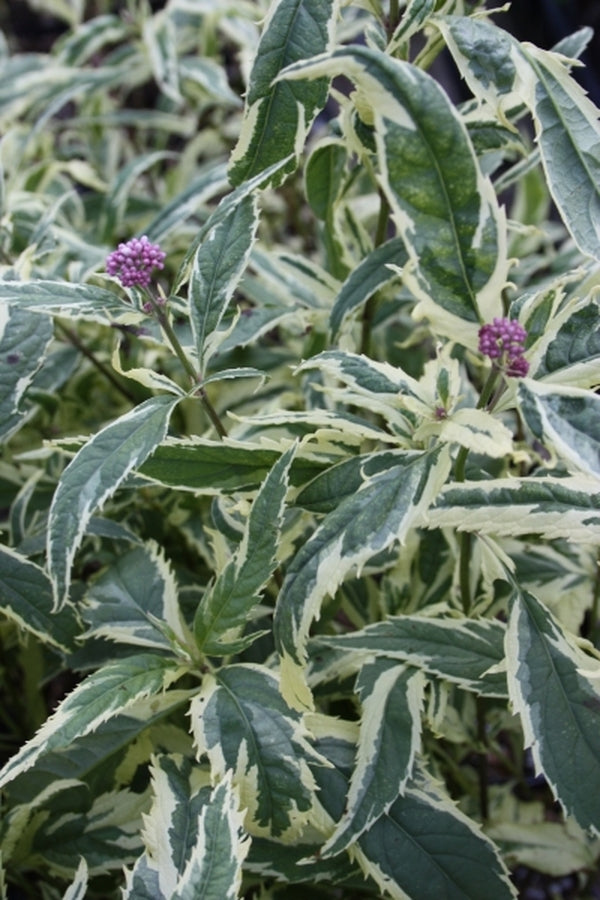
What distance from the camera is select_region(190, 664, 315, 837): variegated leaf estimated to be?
704mm

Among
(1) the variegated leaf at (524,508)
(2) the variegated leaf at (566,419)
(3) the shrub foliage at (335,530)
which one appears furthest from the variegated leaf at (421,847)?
(2) the variegated leaf at (566,419)

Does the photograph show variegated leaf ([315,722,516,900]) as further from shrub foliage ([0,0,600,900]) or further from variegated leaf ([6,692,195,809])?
variegated leaf ([6,692,195,809])

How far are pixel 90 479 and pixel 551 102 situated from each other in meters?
0.46

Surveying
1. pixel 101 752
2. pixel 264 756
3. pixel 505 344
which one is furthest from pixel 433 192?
pixel 101 752

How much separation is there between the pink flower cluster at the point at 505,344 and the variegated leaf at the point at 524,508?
100mm

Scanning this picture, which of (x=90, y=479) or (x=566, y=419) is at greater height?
(x=90, y=479)

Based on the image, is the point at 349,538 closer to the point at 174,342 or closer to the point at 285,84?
the point at 174,342

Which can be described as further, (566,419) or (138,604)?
(138,604)

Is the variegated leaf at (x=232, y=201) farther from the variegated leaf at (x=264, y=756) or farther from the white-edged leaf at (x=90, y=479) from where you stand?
the variegated leaf at (x=264, y=756)

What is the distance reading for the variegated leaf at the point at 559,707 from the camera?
0.68 m

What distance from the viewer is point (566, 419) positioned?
1.89ft

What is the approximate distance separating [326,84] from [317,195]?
0.24 meters

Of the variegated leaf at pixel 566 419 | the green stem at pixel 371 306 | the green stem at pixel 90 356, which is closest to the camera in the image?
the variegated leaf at pixel 566 419

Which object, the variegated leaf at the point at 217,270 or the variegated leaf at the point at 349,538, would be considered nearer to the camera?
the variegated leaf at the point at 349,538
